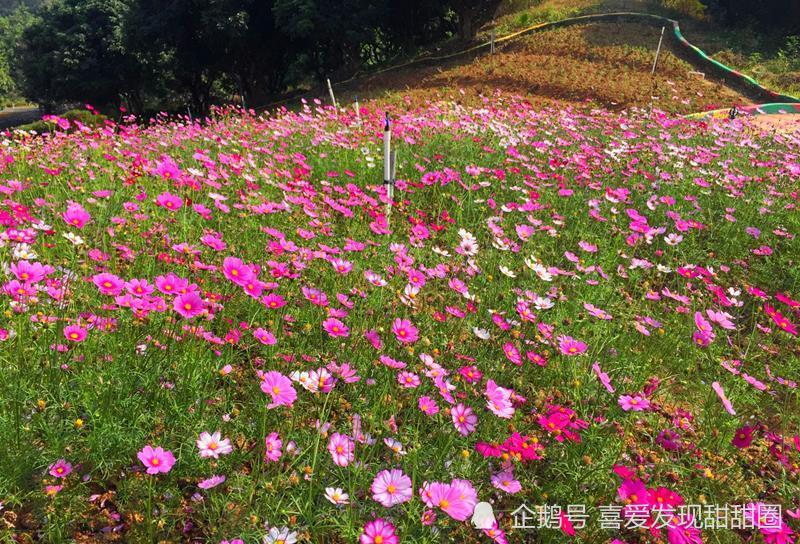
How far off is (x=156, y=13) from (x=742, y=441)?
2395 centimetres

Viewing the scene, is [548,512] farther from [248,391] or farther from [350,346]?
[248,391]

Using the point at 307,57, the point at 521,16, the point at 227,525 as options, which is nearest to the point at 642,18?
the point at 521,16

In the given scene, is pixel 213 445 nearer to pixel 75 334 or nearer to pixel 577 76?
pixel 75 334

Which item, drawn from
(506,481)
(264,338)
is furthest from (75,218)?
(506,481)

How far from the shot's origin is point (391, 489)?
4.25ft

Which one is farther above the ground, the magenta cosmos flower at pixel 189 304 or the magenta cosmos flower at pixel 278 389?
the magenta cosmos flower at pixel 189 304

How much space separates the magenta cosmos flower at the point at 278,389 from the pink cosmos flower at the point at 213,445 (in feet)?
0.57

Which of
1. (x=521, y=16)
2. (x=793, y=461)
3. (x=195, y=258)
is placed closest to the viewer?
(x=793, y=461)

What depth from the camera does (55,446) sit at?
1357 millimetres

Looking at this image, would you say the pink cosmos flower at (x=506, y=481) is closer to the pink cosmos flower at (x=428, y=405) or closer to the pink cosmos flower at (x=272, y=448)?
the pink cosmos flower at (x=428, y=405)

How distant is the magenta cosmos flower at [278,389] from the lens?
52.6 inches

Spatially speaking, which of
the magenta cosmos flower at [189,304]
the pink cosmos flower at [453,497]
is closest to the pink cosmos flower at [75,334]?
the magenta cosmos flower at [189,304]

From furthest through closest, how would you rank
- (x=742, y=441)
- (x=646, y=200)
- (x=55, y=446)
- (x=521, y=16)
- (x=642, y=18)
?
(x=521, y=16) < (x=642, y=18) < (x=646, y=200) < (x=742, y=441) < (x=55, y=446)

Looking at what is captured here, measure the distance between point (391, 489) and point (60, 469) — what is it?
89 cm
